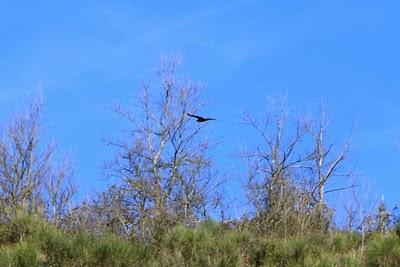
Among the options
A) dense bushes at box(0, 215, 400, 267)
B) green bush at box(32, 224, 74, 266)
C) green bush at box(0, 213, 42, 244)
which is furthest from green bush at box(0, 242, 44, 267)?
green bush at box(0, 213, 42, 244)

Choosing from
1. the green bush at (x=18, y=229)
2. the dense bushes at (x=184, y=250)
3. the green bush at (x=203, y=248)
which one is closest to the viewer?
the dense bushes at (x=184, y=250)

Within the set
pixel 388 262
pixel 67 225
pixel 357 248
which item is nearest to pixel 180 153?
pixel 67 225

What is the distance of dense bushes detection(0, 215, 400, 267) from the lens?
35.6ft

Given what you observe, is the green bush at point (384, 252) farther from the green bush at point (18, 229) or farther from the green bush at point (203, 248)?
the green bush at point (18, 229)

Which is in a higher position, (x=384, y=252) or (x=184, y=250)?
(x=184, y=250)

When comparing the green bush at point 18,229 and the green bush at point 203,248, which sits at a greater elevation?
the green bush at point 18,229

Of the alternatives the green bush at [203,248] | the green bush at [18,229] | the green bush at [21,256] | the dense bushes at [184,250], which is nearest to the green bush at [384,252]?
the dense bushes at [184,250]

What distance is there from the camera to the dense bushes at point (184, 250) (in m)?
10.9

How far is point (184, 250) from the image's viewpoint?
1189cm

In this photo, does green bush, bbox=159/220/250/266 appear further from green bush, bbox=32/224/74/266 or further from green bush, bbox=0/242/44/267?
green bush, bbox=0/242/44/267

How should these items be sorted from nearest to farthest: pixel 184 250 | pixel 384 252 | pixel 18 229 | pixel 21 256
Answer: pixel 21 256 < pixel 384 252 < pixel 18 229 < pixel 184 250

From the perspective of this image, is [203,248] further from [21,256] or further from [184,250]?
[21,256]

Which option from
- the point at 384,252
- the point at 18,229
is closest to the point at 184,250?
the point at 18,229

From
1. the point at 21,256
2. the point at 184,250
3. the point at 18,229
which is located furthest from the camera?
the point at 184,250
